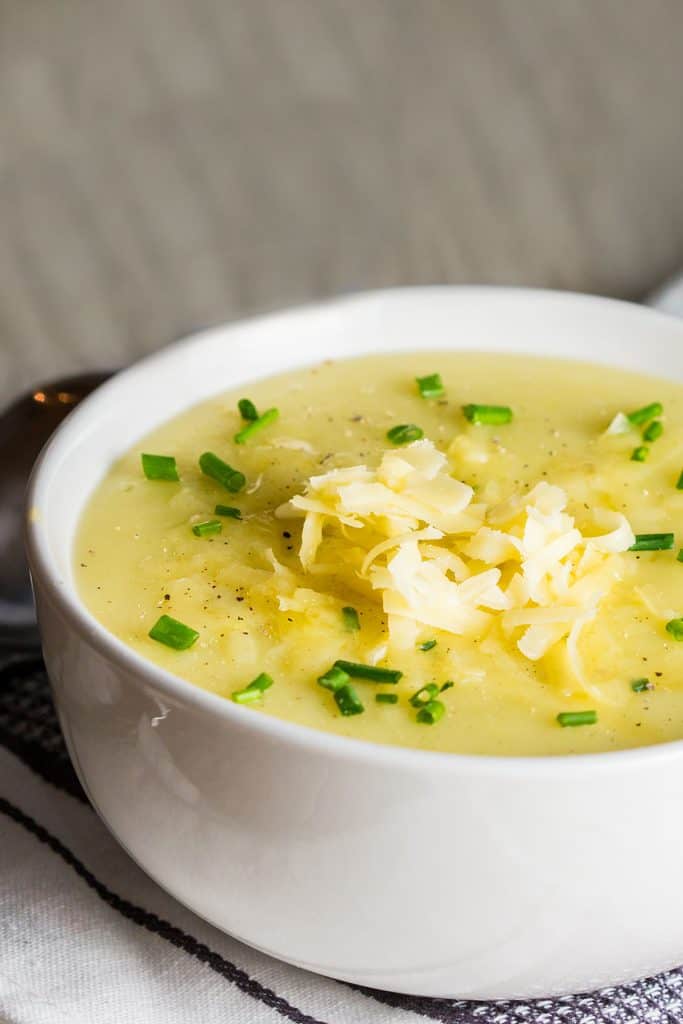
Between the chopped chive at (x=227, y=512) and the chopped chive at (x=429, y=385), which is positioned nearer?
the chopped chive at (x=227, y=512)

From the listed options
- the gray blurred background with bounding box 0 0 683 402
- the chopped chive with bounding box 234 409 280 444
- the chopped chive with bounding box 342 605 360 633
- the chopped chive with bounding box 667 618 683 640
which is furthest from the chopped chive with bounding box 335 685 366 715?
the gray blurred background with bounding box 0 0 683 402

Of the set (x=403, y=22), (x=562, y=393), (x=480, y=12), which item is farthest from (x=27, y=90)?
(x=562, y=393)

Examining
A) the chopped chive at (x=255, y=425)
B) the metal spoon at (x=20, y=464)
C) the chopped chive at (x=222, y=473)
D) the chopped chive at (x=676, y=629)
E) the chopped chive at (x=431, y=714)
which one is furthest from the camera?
the metal spoon at (x=20, y=464)

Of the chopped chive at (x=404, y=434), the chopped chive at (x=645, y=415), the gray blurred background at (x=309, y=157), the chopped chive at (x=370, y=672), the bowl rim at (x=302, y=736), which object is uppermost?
the bowl rim at (x=302, y=736)

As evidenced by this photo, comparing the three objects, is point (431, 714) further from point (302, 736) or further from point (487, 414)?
point (487, 414)

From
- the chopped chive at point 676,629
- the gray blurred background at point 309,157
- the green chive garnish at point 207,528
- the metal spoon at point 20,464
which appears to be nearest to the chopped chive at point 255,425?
the green chive garnish at point 207,528

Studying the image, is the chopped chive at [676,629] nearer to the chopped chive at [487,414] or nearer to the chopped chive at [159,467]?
the chopped chive at [487,414]

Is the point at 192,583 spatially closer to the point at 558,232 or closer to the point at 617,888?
the point at 617,888

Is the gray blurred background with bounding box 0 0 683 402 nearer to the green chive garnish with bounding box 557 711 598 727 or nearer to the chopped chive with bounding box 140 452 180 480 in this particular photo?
the chopped chive with bounding box 140 452 180 480
